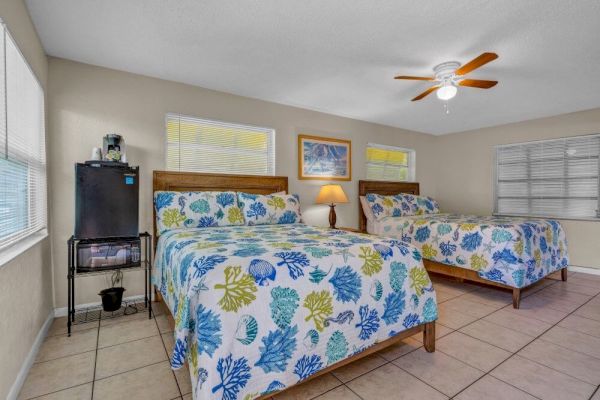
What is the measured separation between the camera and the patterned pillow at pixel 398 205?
4457mm

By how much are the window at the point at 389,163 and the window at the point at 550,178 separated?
145 centimetres

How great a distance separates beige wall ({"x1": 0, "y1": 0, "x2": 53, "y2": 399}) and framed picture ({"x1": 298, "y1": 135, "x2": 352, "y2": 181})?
2.82 meters

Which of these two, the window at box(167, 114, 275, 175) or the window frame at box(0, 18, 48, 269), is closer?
the window frame at box(0, 18, 48, 269)

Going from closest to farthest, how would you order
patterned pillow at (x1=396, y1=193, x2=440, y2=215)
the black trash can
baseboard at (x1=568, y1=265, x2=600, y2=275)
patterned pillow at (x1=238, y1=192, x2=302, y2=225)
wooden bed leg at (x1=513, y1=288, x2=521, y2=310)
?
the black trash can
wooden bed leg at (x1=513, y1=288, x2=521, y2=310)
patterned pillow at (x1=238, y1=192, x2=302, y2=225)
baseboard at (x1=568, y1=265, x2=600, y2=275)
patterned pillow at (x1=396, y1=193, x2=440, y2=215)

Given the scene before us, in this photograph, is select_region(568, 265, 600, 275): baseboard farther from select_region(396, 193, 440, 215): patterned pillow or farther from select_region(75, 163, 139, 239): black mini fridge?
select_region(75, 163, 139, 239): black mini fridge

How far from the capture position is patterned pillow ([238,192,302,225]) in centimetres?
310

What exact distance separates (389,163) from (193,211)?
373 cm

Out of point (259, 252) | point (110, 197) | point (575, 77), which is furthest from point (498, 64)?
point (110, 197)

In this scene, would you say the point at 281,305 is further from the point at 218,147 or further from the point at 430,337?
the point at 218,147

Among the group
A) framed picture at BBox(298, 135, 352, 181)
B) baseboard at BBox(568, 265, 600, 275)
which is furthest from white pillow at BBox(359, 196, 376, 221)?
baseboard at BBox(568, 265, 600, 275)

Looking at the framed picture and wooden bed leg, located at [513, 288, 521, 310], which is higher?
the framed picture

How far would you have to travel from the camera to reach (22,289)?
183cm

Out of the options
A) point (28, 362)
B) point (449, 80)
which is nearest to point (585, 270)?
point (449, 80)

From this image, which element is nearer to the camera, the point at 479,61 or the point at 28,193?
the point at 28,193
